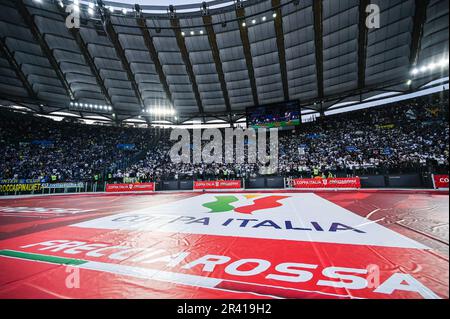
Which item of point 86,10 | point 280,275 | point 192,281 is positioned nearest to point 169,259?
point 192,281

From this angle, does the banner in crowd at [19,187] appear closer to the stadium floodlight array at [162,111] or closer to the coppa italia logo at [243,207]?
the stadium floodlight array at [162,111]

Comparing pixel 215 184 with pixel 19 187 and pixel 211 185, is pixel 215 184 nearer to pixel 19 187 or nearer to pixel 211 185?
pixel 211 185

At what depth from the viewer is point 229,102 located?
2823 cm

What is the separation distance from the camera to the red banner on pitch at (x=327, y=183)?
1544cm

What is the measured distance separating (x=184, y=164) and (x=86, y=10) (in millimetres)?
19086

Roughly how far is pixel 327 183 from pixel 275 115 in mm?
Result: 11705

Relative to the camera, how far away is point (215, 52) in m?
22.4

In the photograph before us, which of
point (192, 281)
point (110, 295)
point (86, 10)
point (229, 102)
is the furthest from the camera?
point (229, 102)

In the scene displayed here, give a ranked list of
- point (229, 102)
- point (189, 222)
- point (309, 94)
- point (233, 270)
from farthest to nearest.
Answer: point (229, 102) → point (309, 94) → point (189, 222) → point (233, 270)

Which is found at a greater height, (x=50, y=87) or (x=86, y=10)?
(x=86, y=10)

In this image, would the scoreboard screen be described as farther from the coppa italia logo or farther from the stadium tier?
the coppa italia logo

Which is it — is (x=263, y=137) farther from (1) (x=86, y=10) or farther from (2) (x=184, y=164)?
(1) (x=86, y=10)

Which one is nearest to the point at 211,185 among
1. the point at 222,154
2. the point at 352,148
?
the point at 222,154

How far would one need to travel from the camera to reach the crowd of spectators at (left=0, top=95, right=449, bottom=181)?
20266 millimetres
